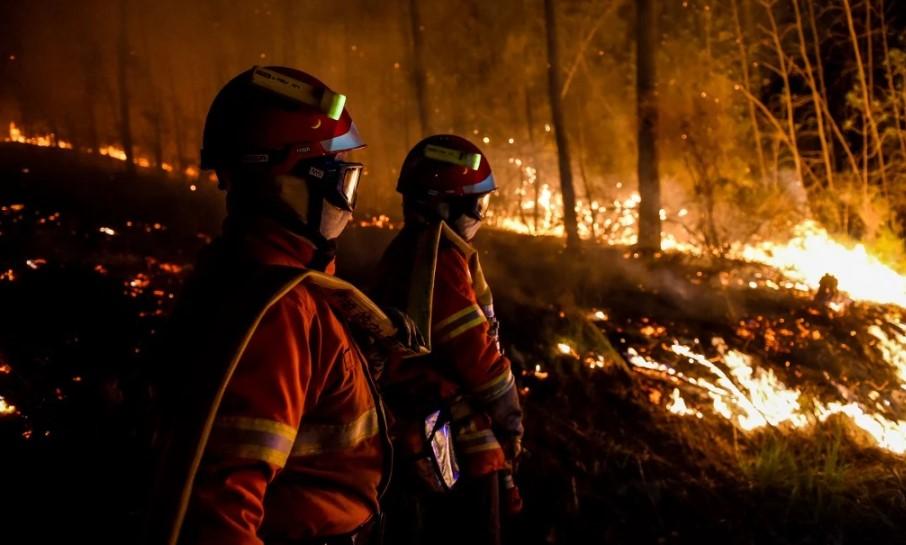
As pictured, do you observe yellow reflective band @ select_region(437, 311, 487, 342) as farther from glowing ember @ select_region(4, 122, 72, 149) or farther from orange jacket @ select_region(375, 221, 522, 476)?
glowing ember @ select_region(4, 122, 72, 149)

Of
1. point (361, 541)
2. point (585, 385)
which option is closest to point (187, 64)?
point (585, 385)

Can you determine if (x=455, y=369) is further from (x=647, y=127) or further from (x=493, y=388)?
(x=647, y=127)

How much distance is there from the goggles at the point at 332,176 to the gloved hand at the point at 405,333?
18.1 inches

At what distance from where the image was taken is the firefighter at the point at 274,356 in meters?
1.43

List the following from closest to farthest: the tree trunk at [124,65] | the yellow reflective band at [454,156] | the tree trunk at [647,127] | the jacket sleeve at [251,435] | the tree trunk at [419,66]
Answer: the jacket sleeve at [251,435], the yellow reflective band at [454,156], the tree trunk at [647,127], the tree trunk at [419,66], the tree trunk at [124,65]

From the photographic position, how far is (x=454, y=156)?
3.45 m

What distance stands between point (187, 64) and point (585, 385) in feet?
137

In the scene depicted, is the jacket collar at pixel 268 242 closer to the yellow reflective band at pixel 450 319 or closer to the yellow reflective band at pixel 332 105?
the yellow reflective band at pixel 332 105

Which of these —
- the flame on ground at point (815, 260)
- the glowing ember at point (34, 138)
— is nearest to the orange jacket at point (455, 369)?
the flame on ground at point (815, 260)

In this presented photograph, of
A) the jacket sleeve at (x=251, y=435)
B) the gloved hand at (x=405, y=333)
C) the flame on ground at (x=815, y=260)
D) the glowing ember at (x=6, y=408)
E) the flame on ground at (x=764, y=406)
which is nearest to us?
the jacket sleeve at (x=251, y=435)

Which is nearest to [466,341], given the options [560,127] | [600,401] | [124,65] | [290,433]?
[290,433]

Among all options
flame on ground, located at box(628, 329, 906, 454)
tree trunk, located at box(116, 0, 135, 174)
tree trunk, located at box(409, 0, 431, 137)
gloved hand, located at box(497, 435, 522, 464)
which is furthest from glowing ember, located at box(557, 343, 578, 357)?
tree trunk, located at box(116, 0, 135, 174)

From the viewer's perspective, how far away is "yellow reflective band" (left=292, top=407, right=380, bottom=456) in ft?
5.74

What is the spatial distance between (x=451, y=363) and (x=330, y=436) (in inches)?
50.0
